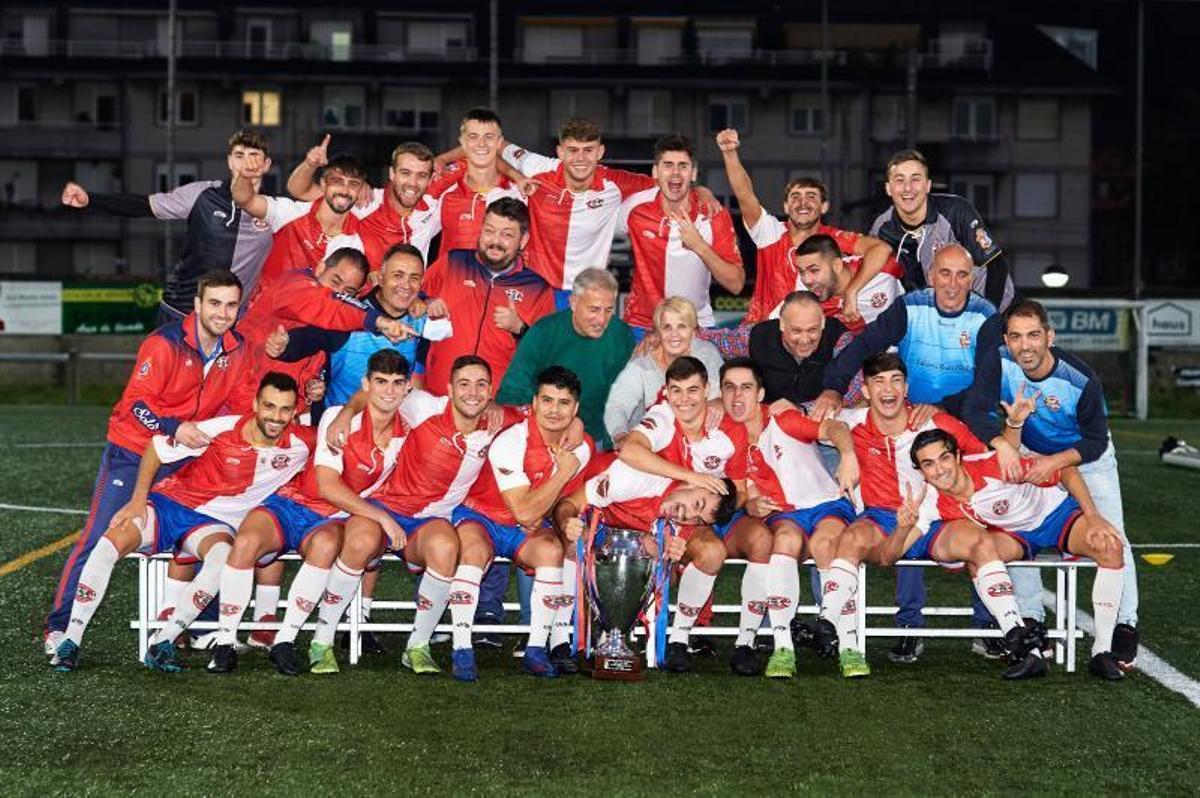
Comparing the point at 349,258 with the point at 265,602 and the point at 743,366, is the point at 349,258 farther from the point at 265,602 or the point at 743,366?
the point at 743,366

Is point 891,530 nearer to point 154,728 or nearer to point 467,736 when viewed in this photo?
point 467,736

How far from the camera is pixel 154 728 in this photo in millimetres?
5605

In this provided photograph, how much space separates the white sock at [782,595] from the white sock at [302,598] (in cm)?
185

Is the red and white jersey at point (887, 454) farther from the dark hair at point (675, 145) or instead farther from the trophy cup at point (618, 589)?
the dark hair at point (675, 145)

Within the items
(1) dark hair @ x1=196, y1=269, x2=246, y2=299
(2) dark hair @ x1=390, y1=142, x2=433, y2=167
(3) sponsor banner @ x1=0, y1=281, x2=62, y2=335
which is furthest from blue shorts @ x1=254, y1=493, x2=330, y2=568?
(3) sponsor banner @ x1=0, y1=281, x2=62, y2=335

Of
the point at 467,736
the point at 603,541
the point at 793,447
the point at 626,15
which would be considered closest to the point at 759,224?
the point at 793,447

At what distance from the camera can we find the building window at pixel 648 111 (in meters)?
45.4

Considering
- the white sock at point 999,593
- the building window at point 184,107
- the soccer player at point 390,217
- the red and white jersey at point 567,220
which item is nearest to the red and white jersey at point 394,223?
the soccer player at point 390,217

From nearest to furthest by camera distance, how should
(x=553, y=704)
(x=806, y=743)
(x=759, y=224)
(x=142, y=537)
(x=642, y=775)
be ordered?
(x=642, y=775) → (x=806, y=743) → (x=553, y=704) → (x=142, y=537) → (x=759, y=224)

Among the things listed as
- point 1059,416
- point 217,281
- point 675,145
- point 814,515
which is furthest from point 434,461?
point 1059,416

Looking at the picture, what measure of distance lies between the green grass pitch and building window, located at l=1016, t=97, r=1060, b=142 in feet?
135

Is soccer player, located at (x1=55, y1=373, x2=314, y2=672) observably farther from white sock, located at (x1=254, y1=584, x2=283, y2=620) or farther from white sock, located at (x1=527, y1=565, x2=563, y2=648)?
white sock, located at (x1=527, y1=565, x2=563, y2=648)

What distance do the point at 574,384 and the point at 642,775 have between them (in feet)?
7.28

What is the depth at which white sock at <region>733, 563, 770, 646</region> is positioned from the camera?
6.96 metres
